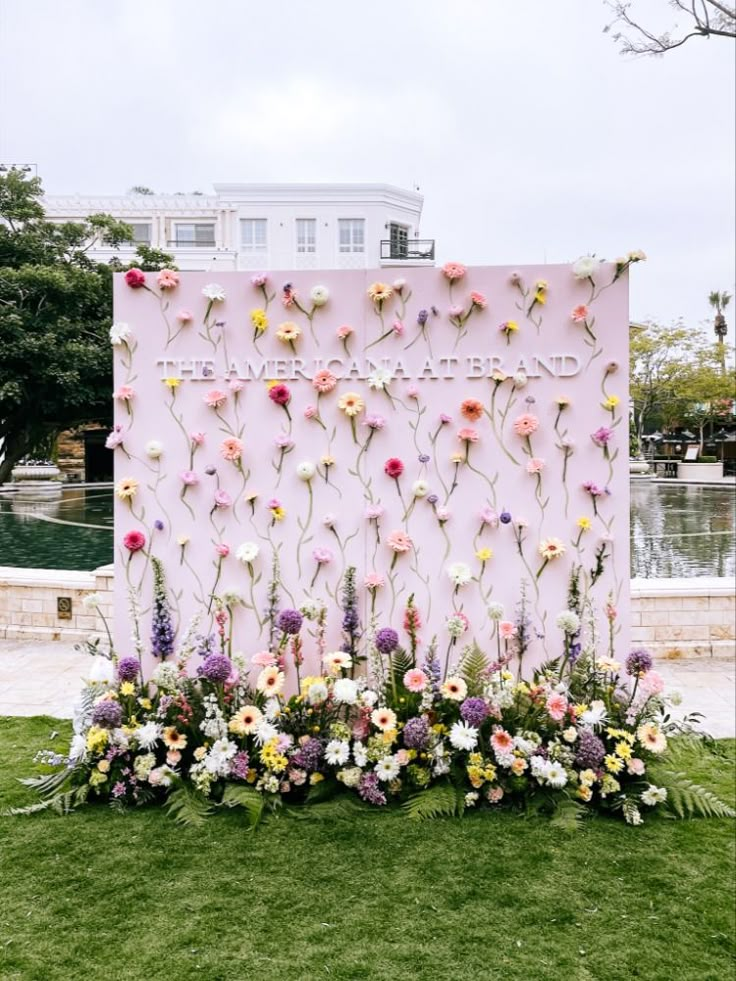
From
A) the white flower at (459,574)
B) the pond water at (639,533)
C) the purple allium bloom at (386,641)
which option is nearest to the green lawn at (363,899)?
the purple allium bloom at (386,641)

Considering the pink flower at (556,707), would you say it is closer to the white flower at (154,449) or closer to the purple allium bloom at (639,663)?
the purple allium bloom at (639,663)

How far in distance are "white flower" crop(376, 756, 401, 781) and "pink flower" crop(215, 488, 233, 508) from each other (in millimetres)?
1359

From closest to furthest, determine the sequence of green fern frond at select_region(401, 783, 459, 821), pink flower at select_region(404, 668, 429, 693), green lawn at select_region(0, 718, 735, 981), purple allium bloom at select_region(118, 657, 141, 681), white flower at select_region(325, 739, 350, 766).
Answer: green lawn at select_region(0, 718, 735, 981)
green fern frond at select_region(401, 783, 459, 821)
white flower at select_region(325, 739, 350, 766)
pink flower at select_region(404, 668, 429, 693)
purple allium bloom at select_region(118, 657, 141, 681)

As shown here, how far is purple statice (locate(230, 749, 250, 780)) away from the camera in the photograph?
332 centimetres

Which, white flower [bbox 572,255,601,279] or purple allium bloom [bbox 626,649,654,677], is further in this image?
white flower [bbox 572,255,601,279]

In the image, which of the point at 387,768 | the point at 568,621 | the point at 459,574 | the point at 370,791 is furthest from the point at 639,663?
the point at 370,791

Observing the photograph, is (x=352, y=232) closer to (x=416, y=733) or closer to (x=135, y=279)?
(x=135, y=279)

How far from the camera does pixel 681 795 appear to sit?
329 centimetres

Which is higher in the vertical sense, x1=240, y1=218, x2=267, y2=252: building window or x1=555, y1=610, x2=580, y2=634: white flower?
x1=240, y1=218, x2=267, y2=252: building window

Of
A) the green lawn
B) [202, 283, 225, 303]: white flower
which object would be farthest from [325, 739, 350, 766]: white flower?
[202, 283, 225, 303]: white flower

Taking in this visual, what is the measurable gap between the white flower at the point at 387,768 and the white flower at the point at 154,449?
5.73 feet

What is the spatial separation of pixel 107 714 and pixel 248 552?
36.4 inches

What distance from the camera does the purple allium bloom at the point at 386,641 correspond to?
11.2 feet

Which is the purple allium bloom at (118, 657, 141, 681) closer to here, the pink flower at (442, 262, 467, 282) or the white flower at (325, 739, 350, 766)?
the white flower at (325, 739, 350, 766)
